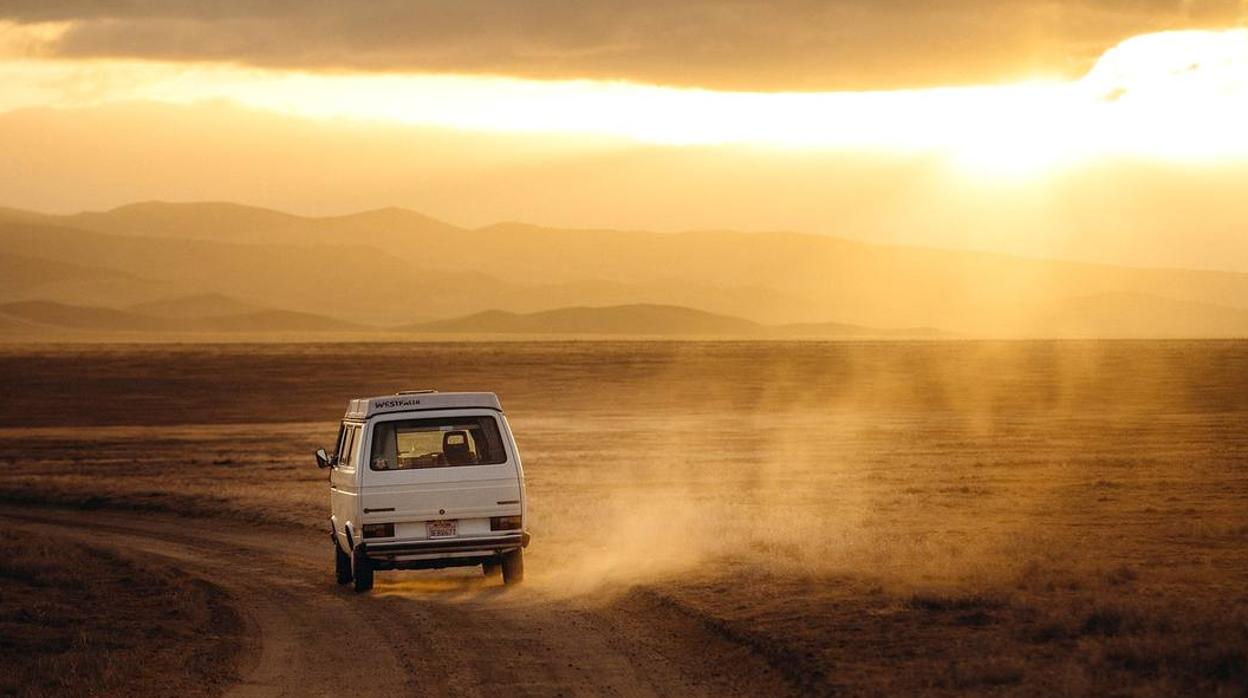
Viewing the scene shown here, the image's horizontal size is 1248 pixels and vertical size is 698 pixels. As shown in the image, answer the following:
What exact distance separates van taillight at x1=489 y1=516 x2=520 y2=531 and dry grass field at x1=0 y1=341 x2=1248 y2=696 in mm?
1116

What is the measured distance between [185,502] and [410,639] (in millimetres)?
23064

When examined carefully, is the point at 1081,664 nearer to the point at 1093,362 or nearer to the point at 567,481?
the point at 567,481

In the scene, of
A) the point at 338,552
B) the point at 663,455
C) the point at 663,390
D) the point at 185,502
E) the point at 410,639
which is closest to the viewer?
the point at 410,639

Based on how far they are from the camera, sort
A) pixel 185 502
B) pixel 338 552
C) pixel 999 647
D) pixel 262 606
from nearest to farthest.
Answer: pixel 999 647, pixel 262 606, pixel 338 552, pixel 185 502

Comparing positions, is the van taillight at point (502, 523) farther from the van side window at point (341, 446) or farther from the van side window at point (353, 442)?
the van side window at point (341, 446)

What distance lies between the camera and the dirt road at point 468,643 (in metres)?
13.5

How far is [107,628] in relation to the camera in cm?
1825

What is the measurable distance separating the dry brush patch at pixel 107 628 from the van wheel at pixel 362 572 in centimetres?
160

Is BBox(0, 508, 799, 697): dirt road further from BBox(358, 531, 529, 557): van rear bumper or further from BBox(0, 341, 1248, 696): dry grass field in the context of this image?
BBox(358, 531, 529, 557): van rear bumper

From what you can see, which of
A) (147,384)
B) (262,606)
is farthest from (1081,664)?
(147,384)

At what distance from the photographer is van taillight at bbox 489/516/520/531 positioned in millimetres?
19719

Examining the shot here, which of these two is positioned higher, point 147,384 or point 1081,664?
point 147,384

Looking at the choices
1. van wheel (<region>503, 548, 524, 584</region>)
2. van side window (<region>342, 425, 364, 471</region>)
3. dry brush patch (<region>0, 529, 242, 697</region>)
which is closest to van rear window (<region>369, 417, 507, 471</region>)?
van side window (<region>342, 425, 364, 471</region>)

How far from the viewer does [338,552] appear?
71.5 feet
